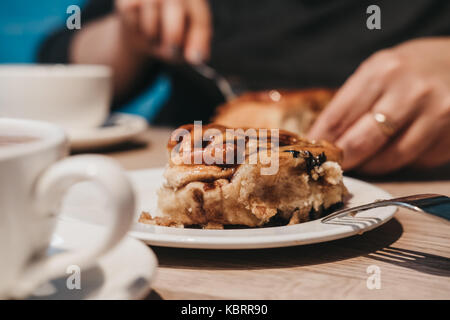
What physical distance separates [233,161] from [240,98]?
85cm

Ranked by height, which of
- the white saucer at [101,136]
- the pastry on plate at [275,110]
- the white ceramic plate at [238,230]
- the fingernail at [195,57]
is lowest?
the white ceramic plate at [238,230]

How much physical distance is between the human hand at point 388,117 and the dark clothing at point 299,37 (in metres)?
0.66

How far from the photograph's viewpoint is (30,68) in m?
1.54

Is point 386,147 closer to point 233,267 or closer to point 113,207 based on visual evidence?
point 233,267

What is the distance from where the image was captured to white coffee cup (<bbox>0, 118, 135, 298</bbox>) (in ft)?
1.42

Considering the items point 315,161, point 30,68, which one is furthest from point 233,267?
point 30,68

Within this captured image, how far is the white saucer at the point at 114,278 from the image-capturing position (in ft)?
1.50

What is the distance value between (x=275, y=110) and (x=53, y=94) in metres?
0.62

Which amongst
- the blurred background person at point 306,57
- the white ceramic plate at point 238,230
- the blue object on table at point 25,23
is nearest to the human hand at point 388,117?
the blurred background person at point 306,57

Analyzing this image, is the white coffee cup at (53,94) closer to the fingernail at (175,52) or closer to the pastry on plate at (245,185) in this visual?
the fingernail at (175,52)

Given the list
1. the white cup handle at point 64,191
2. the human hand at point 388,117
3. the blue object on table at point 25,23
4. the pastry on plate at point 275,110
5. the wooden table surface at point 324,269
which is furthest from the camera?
the blue object on table at point 25,23

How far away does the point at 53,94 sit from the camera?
1.43 m

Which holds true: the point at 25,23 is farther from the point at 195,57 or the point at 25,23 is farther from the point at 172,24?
the point at 195,57

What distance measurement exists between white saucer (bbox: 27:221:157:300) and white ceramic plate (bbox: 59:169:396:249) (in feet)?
0.25
